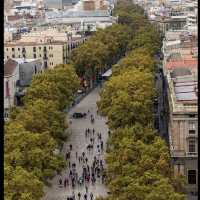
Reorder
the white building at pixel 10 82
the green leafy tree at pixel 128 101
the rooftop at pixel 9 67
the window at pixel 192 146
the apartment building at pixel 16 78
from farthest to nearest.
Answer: the rooftop at pixel 9 67, the apartment building at pixel 16 78, the white building at pixel 10 82, the green leafy tree at pixel 128 101, the window at pixel 192 146

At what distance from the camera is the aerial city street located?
1095 inches

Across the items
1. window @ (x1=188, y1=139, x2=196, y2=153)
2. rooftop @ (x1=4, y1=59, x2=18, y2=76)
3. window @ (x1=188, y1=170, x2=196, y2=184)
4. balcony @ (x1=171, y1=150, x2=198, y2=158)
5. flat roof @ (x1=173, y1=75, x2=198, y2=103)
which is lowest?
window @ (x1=188, y1=170, x2=196, y2=184)

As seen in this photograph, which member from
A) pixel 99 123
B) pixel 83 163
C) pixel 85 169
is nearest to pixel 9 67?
pixel 99 123

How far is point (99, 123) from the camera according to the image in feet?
172

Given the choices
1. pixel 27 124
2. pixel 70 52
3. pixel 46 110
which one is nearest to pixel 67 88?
pixel 46 110

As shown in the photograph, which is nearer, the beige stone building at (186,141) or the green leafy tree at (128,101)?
the beige stone building at (186,141)

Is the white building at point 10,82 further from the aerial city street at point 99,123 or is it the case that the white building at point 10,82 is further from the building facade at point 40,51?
the building facade at point 40,51

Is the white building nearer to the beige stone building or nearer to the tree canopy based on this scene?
the tree canopy

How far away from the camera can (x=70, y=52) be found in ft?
268

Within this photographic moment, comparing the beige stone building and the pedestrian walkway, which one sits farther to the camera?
the beige stone building

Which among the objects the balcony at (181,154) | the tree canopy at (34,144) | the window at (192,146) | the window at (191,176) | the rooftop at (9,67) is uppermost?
the rooftop at (9,67)

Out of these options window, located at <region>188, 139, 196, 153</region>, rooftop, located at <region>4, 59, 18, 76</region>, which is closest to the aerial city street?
window, located at <region>188, 139, 196, 153</region>

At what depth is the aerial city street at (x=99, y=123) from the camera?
2781 cm

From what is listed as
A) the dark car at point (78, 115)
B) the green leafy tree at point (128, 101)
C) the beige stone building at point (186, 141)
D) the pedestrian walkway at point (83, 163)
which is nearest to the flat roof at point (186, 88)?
the beige stone building at point (186, 141)
